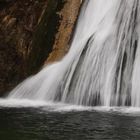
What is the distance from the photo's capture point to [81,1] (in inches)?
936

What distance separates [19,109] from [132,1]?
24.6 ft

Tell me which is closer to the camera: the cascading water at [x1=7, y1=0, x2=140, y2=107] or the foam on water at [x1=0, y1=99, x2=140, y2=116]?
the foam on water at [x1=0, y1=99, x2=140, y2=116]

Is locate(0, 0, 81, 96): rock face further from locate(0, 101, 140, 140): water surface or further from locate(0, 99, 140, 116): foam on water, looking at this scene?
locate(0, 101, 140, 140): water surface

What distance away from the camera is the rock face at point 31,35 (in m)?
22.9

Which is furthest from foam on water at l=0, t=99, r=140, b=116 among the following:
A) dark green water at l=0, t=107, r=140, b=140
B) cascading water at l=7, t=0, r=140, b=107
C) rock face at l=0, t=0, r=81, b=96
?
rock face at l=0, t=0, r=81, b=96

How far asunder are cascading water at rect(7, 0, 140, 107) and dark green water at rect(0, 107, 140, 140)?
93.8 inches

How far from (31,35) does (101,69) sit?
18.1 ft

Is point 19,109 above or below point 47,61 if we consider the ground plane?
below

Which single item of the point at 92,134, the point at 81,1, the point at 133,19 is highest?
→ the point at 81,1

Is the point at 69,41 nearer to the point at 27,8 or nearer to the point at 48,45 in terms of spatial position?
the point at 48,45

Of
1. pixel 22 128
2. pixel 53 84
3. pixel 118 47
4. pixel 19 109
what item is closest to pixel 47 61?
pixel 53 84

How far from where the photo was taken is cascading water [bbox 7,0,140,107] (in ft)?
60.4

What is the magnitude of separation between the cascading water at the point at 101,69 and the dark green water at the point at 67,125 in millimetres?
2381

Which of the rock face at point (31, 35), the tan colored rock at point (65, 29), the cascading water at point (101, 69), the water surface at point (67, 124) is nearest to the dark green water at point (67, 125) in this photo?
the water surface at point (67, 124)
